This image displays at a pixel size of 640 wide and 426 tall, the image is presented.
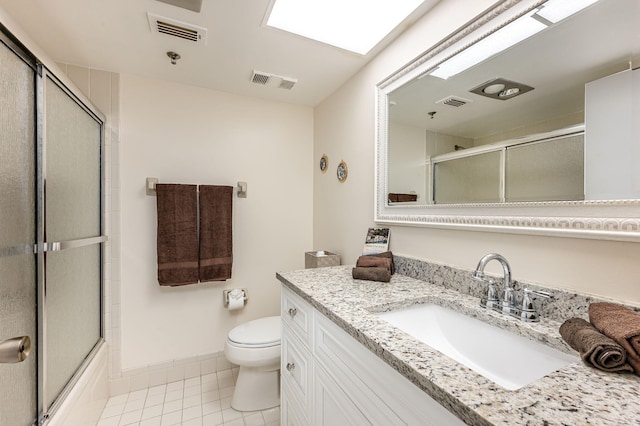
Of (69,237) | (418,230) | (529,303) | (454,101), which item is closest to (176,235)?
(69,237)

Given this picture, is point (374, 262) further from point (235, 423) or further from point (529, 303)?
point (235, 423)

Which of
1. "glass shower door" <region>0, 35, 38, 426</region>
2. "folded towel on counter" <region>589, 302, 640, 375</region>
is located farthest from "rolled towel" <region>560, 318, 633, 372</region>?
"glass shower door" <region>0, 35, 38, 426</region>

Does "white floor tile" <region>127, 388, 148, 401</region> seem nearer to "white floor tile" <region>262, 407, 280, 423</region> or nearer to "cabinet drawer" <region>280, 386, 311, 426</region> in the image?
"white floor tile" <region>262, 407, 280, 423</region>

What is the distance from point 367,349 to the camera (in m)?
0.74

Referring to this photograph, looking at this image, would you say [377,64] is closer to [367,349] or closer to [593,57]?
[593,57]

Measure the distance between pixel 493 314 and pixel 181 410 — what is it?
1.84 meters

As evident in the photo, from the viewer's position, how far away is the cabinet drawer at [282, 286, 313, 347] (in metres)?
1.11

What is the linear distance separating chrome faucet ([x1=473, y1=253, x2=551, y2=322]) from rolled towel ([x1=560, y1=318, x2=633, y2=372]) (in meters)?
0.21

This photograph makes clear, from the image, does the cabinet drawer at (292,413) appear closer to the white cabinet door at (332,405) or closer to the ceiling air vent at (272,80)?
the white cabinet door at (332,405)

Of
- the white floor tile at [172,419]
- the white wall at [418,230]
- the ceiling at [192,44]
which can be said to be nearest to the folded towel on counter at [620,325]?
the white wall at [418,230]

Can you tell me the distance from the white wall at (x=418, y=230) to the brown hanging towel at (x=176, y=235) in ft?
3.19

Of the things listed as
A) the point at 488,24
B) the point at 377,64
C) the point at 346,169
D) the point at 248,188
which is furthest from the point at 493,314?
the point at 248,188

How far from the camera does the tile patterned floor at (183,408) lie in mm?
1606

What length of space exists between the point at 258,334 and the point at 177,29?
68.9 inches
